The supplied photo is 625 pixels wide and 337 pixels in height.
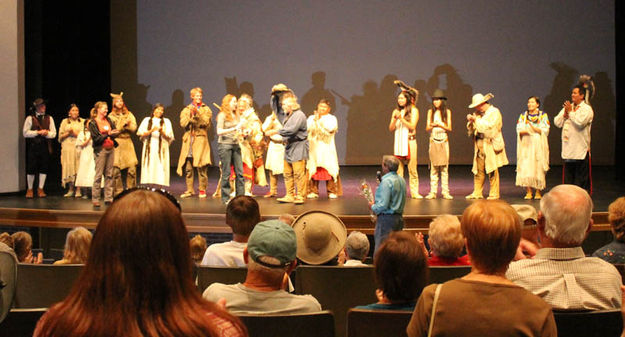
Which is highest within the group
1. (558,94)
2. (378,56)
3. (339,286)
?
(378,56)

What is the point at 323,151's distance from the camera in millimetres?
9148

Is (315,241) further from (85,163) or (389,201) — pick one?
(85,163)

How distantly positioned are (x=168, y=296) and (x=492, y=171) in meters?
7.90

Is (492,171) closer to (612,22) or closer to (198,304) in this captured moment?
(612,22)

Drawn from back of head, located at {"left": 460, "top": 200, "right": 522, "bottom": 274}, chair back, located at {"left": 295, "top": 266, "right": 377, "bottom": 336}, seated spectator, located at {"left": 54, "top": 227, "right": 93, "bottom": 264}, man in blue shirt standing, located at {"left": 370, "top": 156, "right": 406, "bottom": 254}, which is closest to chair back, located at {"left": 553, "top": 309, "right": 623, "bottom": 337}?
back of head, located at {"left": 460, "top": 200, "right": 522, "bottom": 274}

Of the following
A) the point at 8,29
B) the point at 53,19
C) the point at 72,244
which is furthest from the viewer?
the point at 53,19

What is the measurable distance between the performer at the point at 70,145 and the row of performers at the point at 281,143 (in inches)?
0.6

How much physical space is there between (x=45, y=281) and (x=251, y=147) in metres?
6.20

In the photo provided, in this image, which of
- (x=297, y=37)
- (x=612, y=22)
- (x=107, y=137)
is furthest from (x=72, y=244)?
(x=612, y=22)

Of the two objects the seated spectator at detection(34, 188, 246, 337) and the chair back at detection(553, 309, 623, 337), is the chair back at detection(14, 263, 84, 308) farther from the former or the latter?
the chair back at detection(553, 309, 623, 337)

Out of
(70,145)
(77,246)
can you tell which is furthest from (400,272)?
(70,145)

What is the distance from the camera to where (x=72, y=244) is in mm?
3867

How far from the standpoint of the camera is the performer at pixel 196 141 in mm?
9266

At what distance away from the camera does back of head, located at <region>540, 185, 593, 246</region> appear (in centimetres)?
218
